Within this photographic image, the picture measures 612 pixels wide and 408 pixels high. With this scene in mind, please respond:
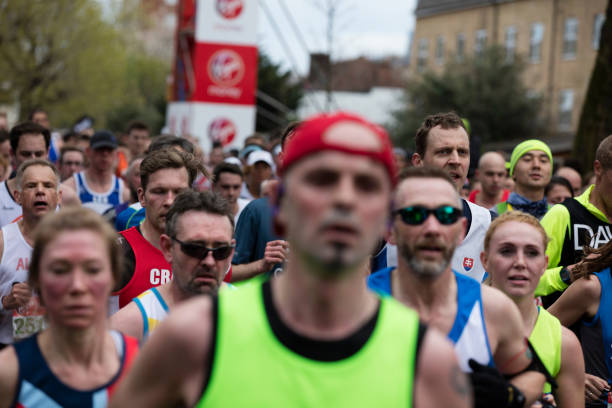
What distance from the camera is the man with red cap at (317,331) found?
237 centimetres

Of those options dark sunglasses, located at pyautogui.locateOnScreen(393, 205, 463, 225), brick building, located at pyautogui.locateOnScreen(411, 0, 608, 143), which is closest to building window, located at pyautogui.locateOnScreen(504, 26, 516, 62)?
brick building, located at pyautogui.locateOnScreen(411, 0, 608, 143)

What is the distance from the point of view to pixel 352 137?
7.91 ft

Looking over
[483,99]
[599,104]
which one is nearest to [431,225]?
[599,104]

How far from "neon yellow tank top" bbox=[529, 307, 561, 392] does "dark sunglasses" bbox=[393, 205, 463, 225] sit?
113 cm

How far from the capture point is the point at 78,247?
3.08 meters

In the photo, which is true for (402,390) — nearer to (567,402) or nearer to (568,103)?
(567,402)

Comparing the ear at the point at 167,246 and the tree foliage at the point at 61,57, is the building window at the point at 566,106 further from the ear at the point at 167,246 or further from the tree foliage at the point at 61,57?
the ear at the point at 167,246

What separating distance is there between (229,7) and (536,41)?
26678 mm

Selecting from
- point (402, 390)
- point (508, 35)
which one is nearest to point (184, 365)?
point (402, 390)

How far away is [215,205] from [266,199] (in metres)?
2.29

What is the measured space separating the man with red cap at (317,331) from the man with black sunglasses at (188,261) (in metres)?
1.64

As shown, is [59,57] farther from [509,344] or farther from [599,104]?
[509,344]

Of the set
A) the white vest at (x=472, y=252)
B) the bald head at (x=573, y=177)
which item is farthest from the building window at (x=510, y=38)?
the white vest at (x=472, y=252)

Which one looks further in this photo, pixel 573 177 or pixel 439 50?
pixel 439 50
